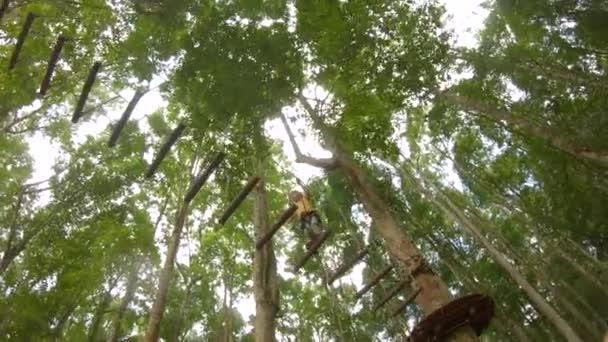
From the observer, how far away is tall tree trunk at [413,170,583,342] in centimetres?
1100

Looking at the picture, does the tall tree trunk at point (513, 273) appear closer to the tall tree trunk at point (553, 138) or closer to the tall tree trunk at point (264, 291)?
the tall tree trunk at point (553, 138)

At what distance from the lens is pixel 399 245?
19.8 ft

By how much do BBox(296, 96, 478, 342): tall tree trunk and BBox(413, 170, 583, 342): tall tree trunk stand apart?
23.7 ft

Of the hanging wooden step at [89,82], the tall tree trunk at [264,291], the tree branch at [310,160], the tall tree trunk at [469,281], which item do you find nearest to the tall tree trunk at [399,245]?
the tree branch at [310,160]

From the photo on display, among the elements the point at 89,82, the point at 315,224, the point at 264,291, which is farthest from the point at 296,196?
the point at 89,82

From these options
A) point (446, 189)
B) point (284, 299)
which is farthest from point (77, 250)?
point (446, 189)

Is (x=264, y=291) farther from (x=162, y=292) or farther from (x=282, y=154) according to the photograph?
(x=282, y=154)

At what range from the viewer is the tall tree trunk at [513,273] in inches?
433

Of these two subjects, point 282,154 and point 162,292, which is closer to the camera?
point 162,292

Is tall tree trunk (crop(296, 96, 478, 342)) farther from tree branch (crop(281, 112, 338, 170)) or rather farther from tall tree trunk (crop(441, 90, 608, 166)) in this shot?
tall tree trunk (crop(441, 90, 608, 166))

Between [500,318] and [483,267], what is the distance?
1.94 m

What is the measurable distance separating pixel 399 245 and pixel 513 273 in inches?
338

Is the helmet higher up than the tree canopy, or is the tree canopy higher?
the tree canopy

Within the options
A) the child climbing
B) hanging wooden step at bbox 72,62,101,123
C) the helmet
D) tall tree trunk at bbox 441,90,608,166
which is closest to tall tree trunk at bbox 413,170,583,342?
tall tree trunk at bbox 441,90,608,166
